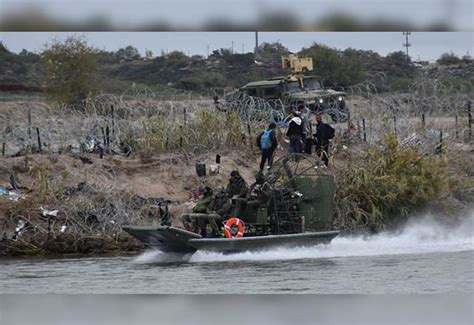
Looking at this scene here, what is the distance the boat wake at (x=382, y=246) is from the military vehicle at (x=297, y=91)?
30.0 feet

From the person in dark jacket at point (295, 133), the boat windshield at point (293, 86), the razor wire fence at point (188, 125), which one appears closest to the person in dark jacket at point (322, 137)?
the person in dark jacket at point (295, 133)

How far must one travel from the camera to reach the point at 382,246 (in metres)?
16.7

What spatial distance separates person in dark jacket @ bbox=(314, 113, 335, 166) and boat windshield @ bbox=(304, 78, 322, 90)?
36.4ft

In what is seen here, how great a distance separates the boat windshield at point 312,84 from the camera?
2895 centimetres

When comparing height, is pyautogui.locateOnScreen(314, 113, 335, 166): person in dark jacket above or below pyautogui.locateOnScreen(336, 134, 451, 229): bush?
above

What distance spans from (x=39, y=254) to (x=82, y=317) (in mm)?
15195

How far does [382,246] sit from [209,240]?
11.4 feet

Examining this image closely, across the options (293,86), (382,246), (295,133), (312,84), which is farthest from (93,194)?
(312,84)

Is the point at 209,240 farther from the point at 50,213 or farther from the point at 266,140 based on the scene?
the point at 50,213

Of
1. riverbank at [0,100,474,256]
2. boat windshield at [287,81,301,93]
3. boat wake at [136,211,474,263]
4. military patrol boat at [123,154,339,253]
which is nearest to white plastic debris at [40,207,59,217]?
riverbank at [0,100,474,256]

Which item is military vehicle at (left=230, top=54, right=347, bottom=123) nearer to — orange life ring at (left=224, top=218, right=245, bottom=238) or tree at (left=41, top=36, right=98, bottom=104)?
tree at (left=41, top=36, right=98, bottom=104)

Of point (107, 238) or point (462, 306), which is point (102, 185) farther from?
point (462, 306)

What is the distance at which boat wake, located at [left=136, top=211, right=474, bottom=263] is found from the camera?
1516 cm

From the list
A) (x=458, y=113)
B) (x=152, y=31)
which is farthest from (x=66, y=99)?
(x=152, y=31)
